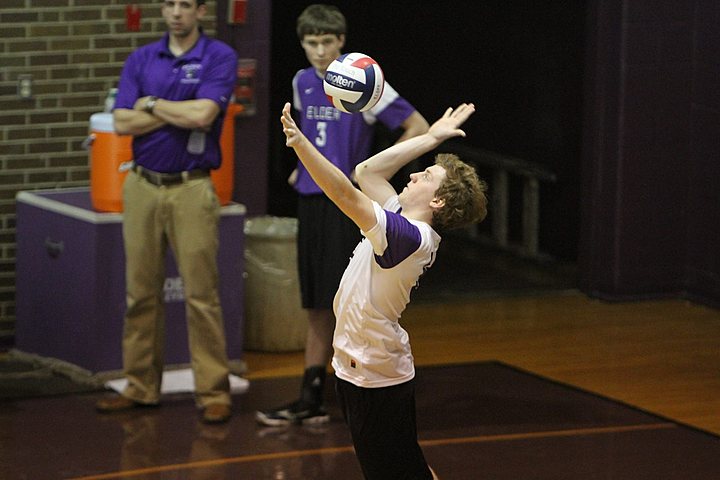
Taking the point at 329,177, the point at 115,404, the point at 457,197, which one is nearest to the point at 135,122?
the point at 115,404

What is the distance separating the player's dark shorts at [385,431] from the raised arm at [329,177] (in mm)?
720

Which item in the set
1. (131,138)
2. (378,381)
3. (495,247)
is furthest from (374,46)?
(378,381)

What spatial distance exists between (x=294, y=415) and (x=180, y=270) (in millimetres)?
909

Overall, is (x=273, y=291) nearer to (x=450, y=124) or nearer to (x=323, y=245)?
(x=323, y=245)

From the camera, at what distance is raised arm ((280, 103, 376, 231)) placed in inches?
188

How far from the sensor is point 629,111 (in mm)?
10375

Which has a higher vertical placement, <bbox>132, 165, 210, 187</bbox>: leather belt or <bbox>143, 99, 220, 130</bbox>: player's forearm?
<bbox>143, 99, 220, 130</bbox>: player's forearm

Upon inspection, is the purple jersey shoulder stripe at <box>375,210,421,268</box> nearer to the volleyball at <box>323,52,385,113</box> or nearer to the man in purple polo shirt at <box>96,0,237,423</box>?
the volleyball at <box>323,52,385,113</box>

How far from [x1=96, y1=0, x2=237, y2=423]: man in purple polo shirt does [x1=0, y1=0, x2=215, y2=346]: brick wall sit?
1.39 m

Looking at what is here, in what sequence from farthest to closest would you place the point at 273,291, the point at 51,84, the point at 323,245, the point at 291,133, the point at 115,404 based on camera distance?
the point at 273,291, the point at 51,84, the point at 115,404, the point at 323,245, the point at 291,133

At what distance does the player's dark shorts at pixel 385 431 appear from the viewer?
17.7 feet

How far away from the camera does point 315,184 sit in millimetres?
7383

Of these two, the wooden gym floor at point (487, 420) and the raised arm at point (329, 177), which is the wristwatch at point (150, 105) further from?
the raised arm at point (329, 177)

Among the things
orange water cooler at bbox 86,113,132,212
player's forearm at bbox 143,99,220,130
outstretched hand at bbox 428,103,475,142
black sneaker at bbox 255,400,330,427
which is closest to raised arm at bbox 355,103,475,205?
outstretched hand at bbox 428,103,475,142
